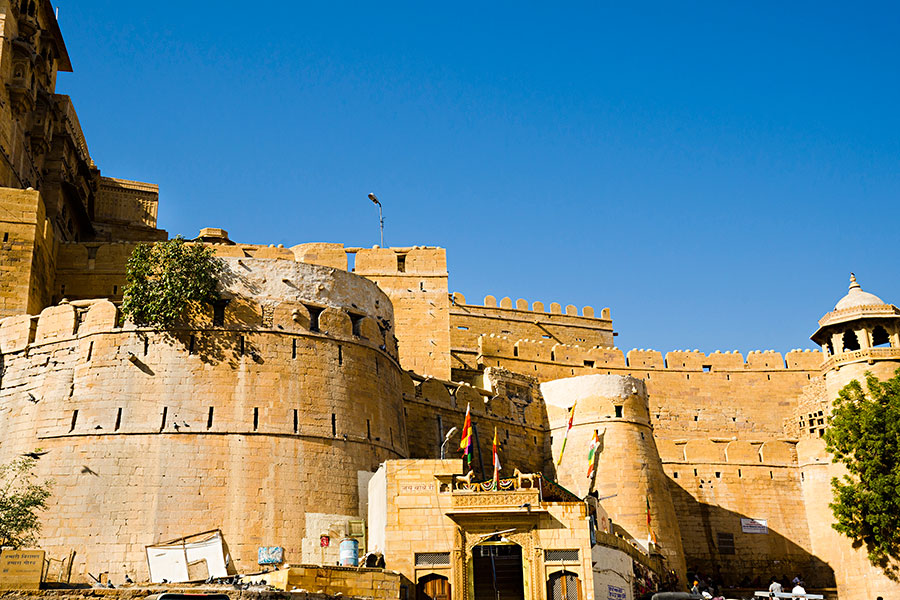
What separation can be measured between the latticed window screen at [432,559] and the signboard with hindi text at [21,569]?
8.06 metres

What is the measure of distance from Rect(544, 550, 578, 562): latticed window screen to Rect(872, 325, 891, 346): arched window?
21739 millimetres

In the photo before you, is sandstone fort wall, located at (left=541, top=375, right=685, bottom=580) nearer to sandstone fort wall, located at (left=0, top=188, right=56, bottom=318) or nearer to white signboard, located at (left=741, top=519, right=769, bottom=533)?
white signboard, located at (left=741, top=519, right=769, bottom=533)

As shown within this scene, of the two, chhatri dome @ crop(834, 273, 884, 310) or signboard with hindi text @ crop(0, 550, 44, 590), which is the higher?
chhatri dome @ crop(834, 273, 884, 310)

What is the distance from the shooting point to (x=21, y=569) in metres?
20.0

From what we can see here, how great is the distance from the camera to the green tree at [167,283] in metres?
26.4

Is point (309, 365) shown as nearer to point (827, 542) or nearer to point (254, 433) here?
point (254, 433)

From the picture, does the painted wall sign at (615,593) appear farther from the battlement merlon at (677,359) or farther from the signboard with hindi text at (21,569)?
the battlement merlon at (677,359)

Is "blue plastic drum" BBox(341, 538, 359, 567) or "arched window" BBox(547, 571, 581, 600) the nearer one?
"arched window" BBox(547, 571, 581, 600)

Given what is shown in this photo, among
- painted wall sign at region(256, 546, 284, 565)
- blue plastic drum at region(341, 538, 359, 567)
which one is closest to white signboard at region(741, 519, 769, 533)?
blue plastic drum at region(341, 538, 359, 567)

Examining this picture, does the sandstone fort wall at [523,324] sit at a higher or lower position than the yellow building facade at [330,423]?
higher

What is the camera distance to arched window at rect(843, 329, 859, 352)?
40469mm

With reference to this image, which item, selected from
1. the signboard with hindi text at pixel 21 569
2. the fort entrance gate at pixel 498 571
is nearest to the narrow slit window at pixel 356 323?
the fort entrance gate at pixel 498 571

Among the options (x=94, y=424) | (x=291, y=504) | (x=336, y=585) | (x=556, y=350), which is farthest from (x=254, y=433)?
(x=556, y=350)

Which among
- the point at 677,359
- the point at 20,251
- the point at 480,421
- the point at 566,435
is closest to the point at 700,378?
the point at 677,359
